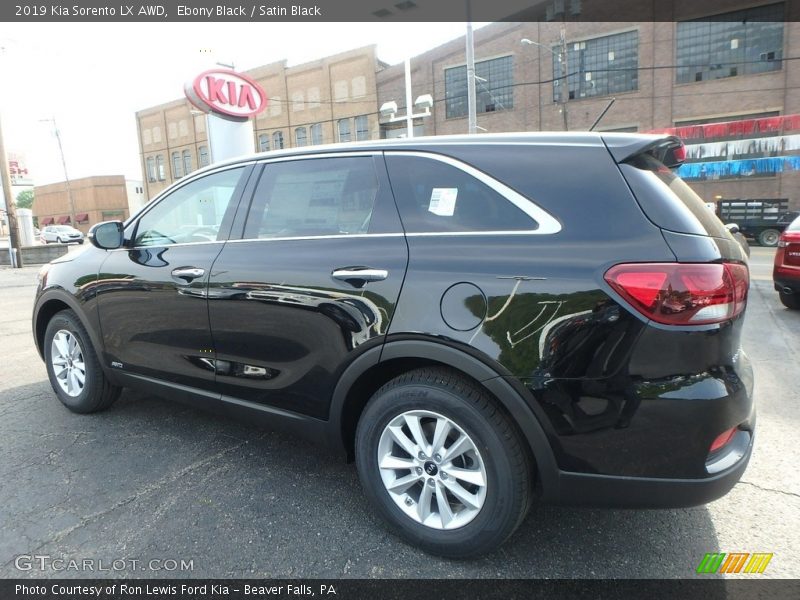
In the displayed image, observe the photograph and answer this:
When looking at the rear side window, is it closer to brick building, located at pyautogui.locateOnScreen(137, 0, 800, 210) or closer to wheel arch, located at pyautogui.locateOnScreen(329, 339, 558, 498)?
wheel arch, located at pyautogui.locateOnScreen(329, 339, 558, 498)

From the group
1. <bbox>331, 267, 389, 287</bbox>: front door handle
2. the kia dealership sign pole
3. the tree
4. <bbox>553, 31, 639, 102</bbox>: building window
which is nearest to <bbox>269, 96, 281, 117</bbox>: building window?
<bbox>553, 31, 639, 102</bbox>: building window

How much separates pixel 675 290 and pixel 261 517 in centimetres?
211

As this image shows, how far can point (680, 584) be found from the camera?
2.07m

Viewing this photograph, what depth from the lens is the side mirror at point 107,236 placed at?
3449 millimetres

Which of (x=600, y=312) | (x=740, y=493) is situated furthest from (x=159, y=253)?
(x=740, y=493)

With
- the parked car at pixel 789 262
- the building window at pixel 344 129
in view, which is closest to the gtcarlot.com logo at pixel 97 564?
the parked car at pixel 789 262

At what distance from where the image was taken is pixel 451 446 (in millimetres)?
2164

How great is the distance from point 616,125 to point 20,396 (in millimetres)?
31229

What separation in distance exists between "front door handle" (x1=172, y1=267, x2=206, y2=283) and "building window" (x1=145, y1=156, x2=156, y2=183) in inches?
2312

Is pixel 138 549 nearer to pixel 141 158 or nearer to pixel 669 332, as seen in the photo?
pixel 669 332

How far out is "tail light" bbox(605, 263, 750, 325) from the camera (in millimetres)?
1799

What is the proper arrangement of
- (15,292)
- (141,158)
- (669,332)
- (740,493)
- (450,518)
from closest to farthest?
(669,332) → (450,518) → (740,493) → (15,292) → (141,158)

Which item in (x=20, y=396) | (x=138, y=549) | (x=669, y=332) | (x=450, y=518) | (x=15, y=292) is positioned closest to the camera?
(x=669, y=332)

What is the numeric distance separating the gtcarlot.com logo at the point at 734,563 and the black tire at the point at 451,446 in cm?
84
